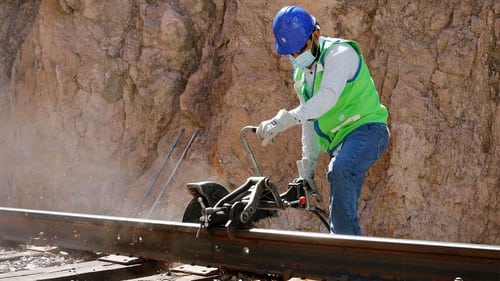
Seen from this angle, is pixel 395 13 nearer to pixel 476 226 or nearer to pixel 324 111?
pixel 476 226

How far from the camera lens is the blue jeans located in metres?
4.67

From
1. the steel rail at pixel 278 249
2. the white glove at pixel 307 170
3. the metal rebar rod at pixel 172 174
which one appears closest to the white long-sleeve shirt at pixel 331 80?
the white glove at pixel 307 170

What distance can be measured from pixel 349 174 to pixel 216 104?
5482 millimetres

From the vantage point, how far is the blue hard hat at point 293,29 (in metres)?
4.79

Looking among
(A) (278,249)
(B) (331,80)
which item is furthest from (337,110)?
(A) (278,249)

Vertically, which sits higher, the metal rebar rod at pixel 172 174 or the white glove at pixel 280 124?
the white glove at pixel 280 124

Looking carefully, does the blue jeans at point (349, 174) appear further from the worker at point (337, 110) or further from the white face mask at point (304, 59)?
the white face mask at point (304, 59)

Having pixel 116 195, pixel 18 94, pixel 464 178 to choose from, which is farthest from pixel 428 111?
pixel 18 94

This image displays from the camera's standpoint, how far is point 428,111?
7934 mm

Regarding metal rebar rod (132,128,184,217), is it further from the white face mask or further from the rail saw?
the white face mask

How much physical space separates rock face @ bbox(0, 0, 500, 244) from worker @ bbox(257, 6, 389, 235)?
3.10m

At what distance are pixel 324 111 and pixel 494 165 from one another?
12.3ft

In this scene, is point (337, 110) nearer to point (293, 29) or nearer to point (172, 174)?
point (293, 29)

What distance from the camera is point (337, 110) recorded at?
4879mm
